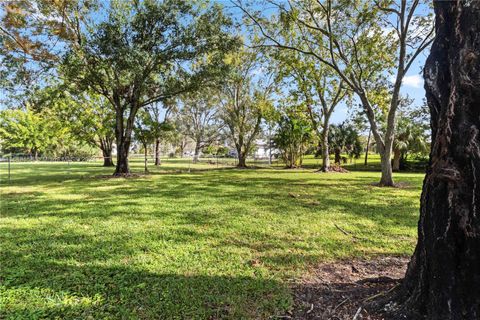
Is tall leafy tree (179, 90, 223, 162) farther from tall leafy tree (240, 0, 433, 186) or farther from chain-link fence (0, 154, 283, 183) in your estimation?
tall leafy tree (240, 0, 433, 186)

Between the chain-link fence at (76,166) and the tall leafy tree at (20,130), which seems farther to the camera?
the tall leafy tree at (20,130)

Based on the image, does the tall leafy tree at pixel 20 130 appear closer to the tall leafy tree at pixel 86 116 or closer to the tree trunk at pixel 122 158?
the tall leafy tree at pixel 86 116

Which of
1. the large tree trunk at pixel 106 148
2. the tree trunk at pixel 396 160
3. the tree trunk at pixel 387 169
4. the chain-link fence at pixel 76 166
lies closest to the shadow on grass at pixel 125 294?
the tree trunk at pixel 387 169

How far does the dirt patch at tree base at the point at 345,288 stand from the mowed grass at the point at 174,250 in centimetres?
14

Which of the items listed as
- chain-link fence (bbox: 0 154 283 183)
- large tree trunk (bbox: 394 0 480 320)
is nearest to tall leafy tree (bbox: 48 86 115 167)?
chain-link fence (bbox: 0 154 283 183)

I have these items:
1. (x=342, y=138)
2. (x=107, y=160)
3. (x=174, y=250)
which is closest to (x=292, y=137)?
(x=342, y=138)

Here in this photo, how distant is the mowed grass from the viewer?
2178mm

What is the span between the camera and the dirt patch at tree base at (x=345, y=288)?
2.02 meters

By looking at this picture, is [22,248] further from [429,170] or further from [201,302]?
[429,170]

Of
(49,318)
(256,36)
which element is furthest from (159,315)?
(256,36)

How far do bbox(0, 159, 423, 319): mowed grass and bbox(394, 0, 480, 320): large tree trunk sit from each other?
1094mm

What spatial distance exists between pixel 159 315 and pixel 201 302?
34 cm

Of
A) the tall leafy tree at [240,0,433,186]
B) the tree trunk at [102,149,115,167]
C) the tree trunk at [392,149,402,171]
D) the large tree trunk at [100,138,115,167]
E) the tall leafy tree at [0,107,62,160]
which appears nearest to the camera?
the tall leafy tree at [240,0,433,186]

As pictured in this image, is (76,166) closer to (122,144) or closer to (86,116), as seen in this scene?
(86,116)
